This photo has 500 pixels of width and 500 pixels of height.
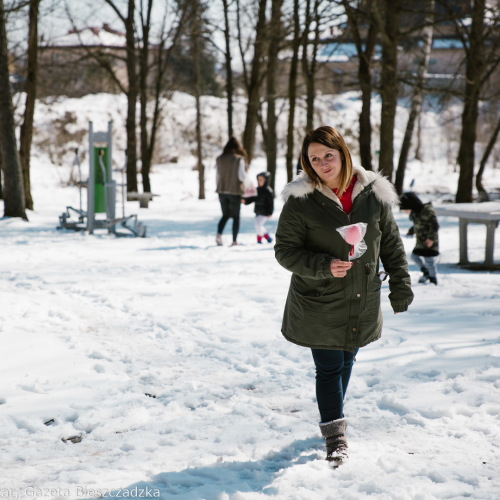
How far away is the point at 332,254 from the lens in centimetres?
314

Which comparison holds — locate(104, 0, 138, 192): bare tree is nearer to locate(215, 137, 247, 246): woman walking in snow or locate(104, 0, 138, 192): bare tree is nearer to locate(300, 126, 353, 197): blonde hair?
locate(215, 137, 247, 246): woman walking in snow

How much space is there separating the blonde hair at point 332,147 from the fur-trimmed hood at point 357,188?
0.03 m

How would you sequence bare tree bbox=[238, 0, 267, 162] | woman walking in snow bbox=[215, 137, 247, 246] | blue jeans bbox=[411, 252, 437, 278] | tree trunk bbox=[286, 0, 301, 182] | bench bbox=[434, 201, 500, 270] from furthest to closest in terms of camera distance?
tree trunk bbox=[286, 0, 301, 182], bare tree bbox=[238, 0, 267, 162], woman walking in snow bbox=[215, 137, 247, 246], bench bbox=[434, 201, 500, 270], blue jeans bbox=[411, 252, 437, 278]

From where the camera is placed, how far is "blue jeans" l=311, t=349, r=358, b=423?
3.22 meters

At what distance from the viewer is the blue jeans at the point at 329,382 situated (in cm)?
322

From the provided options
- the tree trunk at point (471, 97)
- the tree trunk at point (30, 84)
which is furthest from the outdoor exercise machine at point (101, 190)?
the tree trunk at point (471, 97)

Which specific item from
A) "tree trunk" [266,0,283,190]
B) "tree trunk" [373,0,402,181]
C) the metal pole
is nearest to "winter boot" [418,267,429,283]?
"tree trunk" [373,0,402,181]

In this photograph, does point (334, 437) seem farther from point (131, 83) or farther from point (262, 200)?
point (131, 83)

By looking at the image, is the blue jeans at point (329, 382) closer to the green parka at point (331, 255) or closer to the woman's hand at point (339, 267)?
the green parka at point (331, 255)

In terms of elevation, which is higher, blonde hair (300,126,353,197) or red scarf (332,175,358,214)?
blonde hair (300,126,353,197)

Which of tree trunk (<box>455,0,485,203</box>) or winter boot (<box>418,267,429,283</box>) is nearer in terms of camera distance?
winter boot (<box>418,267,429,283</box>)

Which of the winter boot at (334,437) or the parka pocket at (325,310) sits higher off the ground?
the parka pocket at (325,310)

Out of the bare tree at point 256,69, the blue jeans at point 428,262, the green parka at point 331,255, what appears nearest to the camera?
the green parka at point 331,255

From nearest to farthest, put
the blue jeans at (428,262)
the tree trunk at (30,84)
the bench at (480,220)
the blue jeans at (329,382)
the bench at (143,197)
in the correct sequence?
1. the blue jeans at (329,382)
2. the blue jeans at (428,262)
3. the bench at (480,220)
4. the tree trunk at (30,84)
5. the bench at (143,197)
